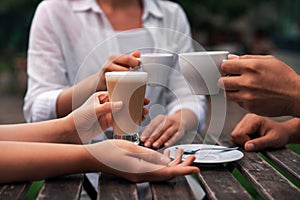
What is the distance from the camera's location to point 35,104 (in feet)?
6.73

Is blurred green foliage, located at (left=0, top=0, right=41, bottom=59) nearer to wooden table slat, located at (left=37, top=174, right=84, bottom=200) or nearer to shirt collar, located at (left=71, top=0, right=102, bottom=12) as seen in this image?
shirt collar, located at (left=71, top=0, right=102, bottom=12)

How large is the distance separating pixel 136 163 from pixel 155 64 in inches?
14.2

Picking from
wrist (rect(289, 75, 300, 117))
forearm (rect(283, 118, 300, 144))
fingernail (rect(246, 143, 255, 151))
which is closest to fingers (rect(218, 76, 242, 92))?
wrist (rect(289, 75, 300, 117))

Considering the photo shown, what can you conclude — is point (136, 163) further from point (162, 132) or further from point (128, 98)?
point (162, 132)

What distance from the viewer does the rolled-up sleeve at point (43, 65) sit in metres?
2.06

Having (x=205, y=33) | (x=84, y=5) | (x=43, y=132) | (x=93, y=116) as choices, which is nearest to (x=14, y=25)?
(x=205, y=33)

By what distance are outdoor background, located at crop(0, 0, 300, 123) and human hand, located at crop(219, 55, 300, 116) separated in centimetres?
477

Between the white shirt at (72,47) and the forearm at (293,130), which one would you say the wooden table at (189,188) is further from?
the white shirt at (72,47)

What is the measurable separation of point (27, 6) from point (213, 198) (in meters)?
6.59

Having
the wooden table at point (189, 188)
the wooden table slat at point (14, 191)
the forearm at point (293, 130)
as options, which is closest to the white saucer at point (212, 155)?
the wooden table at point (189, 188)

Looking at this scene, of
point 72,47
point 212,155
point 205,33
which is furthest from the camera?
point 205,33

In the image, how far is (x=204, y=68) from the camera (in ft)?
4.31

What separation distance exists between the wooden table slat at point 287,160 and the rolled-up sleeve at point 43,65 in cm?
92

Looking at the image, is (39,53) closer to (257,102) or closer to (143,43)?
(143,43)
